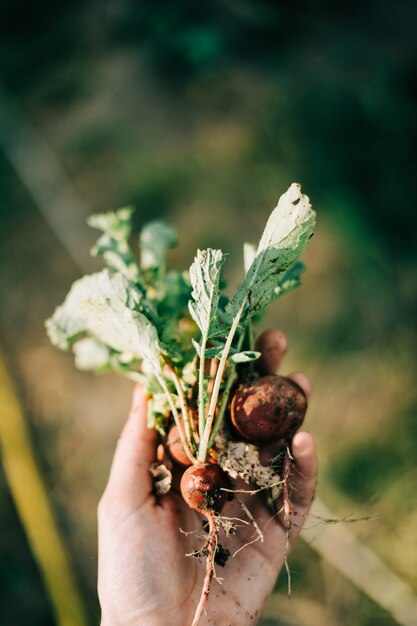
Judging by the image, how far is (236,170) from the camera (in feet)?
14.9

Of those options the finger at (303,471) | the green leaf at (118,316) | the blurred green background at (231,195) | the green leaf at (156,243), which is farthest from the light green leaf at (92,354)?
the blurred green background at (231,195)

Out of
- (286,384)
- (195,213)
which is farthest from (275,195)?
(286,384)

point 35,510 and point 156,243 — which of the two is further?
point 35,510

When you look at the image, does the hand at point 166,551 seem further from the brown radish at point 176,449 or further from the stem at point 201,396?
the stem at point 201,396

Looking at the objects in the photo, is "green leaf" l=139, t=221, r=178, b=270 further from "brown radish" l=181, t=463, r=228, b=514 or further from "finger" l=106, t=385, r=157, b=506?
"brown radish" l=181, t=463, r=228, b=514

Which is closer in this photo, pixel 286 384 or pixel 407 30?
pixel 286 384

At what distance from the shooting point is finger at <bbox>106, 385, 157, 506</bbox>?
2162 millimetres

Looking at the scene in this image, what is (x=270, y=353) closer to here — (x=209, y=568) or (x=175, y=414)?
(x=175, y=414)

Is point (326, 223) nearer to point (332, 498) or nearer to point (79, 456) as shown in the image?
point (332, 498)

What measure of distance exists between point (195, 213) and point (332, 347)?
5.43 feet

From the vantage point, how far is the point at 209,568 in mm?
1974

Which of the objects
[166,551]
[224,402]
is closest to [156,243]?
[224,402]

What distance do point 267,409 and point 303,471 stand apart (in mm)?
334

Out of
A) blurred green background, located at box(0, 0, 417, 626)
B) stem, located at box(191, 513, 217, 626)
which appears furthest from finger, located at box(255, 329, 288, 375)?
blurred green background, located at box(0, 0, 417, 626)
